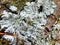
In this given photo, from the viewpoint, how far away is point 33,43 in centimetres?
185

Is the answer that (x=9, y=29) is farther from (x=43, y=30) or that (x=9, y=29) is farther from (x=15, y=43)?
(x=43, y=30)

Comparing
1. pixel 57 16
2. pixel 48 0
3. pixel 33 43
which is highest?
Answer: pixel 48 0

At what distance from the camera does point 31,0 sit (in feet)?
6.75

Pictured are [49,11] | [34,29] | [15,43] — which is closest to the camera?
[15,43]

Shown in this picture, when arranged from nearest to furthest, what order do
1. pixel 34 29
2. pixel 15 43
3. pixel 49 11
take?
pixel 15 43 < pixel 34 29 < pixel 49 11

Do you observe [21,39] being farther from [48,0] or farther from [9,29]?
[48,0]

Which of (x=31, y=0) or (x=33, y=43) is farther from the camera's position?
(x=31, y=0)

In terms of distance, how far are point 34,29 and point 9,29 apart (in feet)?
0.74

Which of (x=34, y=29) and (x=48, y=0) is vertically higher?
(x=48, y=0)

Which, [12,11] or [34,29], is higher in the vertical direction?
[12,11]

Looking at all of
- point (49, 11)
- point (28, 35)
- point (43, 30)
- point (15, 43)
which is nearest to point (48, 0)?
point (49, 11)

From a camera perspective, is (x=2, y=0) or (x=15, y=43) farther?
(x=2, y=0)

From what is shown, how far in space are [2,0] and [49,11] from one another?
0.45m

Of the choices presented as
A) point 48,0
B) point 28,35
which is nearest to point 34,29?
point 28,35
